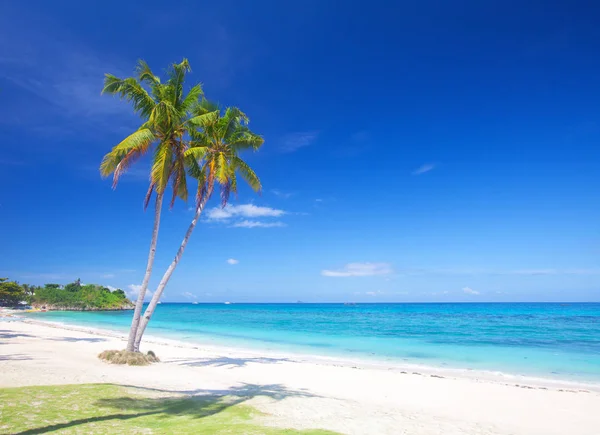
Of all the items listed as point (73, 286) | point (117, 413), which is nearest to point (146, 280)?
point (117, 413)

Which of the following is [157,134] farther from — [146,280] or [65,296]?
[65,296]

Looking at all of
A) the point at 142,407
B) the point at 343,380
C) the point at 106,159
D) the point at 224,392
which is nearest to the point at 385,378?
the point at 343,380

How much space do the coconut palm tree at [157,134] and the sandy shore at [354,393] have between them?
2992mm

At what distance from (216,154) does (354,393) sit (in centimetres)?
1028

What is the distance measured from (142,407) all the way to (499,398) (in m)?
9.84

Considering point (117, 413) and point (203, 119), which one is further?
point (203, 119)

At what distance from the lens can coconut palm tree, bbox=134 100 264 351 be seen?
13.8 metres

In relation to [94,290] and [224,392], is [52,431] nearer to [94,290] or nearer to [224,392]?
[224,392]

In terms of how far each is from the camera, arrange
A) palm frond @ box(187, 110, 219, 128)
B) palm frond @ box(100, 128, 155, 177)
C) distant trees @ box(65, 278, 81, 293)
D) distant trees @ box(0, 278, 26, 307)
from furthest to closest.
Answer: distant trees @ box(65, 278, 81, 293) → distant trees @ box(0, 278, 26, 307) → palm frond @ box(187, 110, 219, 128) → palm frond @ box(100, 128, 155, 177)

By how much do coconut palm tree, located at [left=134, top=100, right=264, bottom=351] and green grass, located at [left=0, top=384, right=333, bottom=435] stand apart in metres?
6.52

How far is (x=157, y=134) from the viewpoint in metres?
13.1

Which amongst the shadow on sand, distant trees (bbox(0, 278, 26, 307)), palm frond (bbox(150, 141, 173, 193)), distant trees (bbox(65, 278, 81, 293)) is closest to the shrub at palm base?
the shadow on sand

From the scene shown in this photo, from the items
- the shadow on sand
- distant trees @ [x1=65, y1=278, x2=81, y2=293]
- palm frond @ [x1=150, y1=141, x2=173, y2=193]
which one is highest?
palm frond @ [x1=150, y1=141, x2=173, y2=193]

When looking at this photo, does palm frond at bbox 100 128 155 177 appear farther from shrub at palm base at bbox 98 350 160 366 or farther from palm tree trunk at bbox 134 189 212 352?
shrub at palm base at bbox 98 350 160 366
